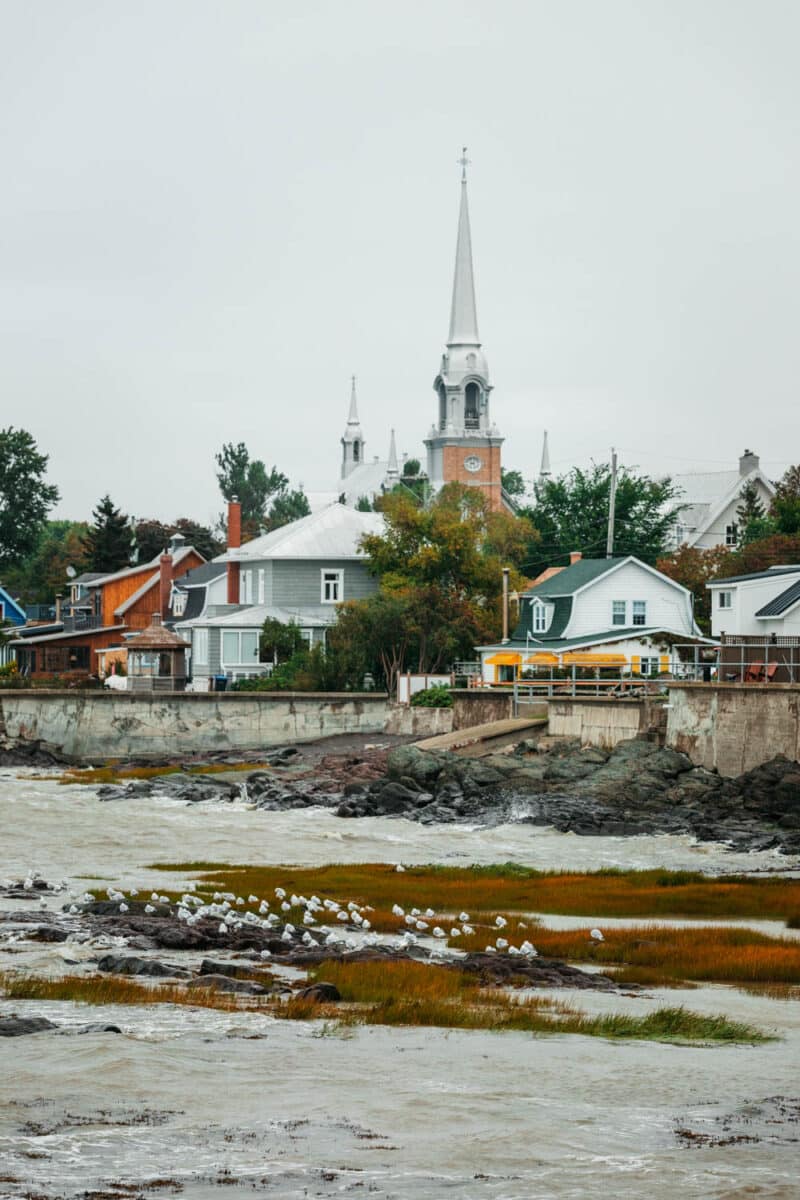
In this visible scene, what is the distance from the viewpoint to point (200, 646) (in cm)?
8900

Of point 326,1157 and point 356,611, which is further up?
point 356,611

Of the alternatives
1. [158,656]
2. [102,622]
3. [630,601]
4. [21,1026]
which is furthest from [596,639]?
[21,1026]

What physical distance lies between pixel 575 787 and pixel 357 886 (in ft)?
63.1

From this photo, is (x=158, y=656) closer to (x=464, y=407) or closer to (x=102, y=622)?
(x=102, y=622)

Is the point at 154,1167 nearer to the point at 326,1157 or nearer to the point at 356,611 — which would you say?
the point at 326,1157

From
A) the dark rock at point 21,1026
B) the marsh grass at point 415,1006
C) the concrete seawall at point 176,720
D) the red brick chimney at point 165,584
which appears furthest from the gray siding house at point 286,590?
the dark rock at point 21,1026

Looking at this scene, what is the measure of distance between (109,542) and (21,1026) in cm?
11002

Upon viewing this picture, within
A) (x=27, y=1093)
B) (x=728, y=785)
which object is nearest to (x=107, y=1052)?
(x=27, y=1093)

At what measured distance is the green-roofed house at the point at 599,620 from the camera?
73.3 meters

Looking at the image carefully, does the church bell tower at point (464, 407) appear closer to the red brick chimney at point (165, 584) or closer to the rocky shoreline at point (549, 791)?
the red brick chimney at point (165, 584)

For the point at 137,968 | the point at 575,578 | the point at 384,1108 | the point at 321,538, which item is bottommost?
the point at 384,1108

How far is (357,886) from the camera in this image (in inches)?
1389

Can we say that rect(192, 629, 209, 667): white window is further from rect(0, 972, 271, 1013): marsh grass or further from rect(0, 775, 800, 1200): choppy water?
rect(0, 972, 271, 1013): marsh grass

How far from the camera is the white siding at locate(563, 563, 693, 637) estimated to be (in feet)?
253
